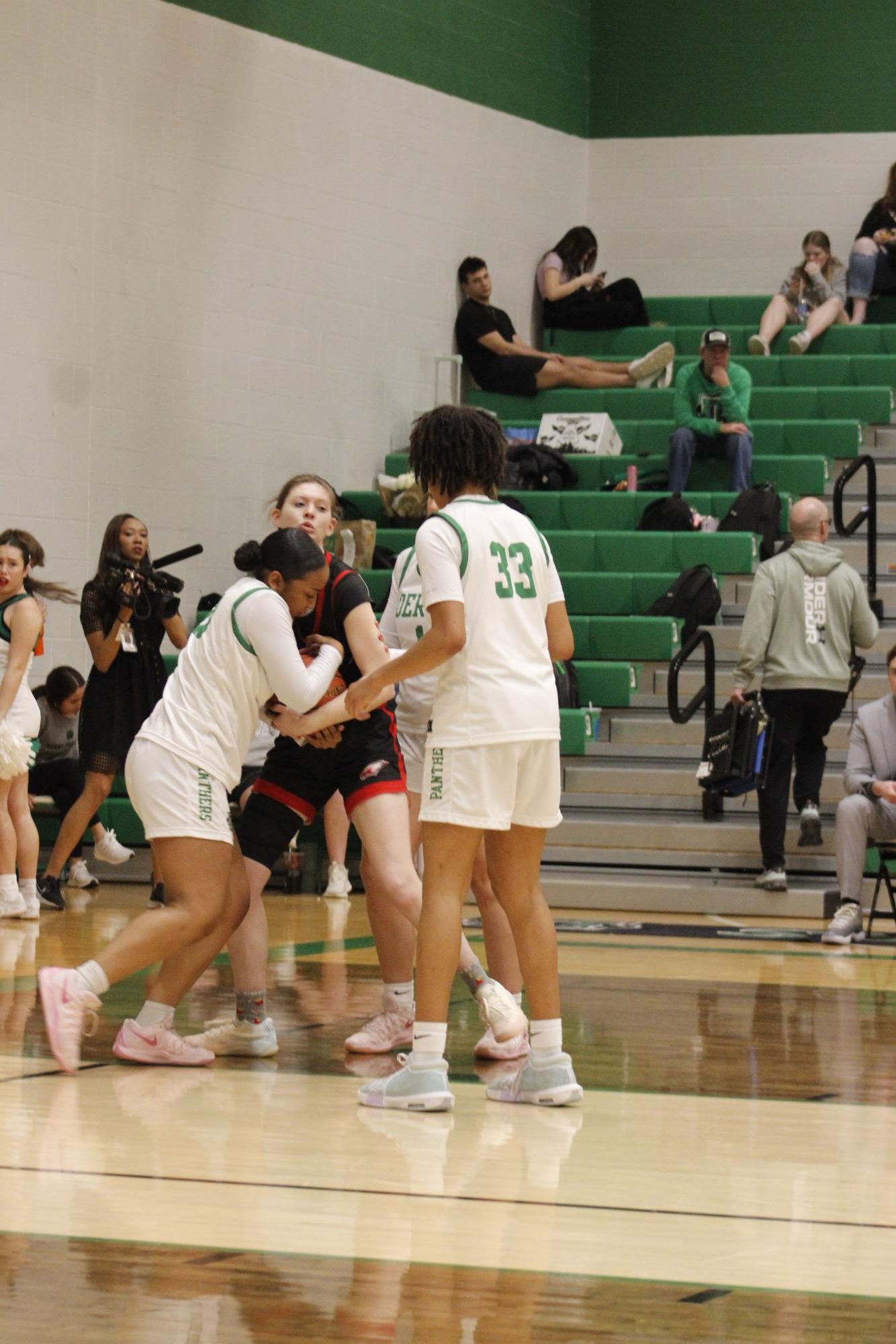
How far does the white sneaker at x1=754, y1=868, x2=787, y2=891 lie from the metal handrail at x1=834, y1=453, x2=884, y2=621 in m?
2.40

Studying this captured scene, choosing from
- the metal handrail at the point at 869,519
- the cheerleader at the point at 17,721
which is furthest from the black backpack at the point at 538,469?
the cheerleader at the point at 17,721

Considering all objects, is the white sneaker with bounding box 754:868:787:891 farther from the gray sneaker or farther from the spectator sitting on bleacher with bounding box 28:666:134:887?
the spectator sitting on bleacher with bounding box 28:666:134:887

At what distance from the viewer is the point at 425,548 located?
423 centimetres

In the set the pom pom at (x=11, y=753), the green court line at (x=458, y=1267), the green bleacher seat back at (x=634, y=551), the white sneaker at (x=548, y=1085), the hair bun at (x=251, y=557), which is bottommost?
the white sneaker at (x=548, y=1085)

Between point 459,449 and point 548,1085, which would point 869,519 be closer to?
point 459,449

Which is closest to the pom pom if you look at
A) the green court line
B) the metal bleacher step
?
the metal bleacher step

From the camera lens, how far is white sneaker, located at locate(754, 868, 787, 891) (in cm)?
915

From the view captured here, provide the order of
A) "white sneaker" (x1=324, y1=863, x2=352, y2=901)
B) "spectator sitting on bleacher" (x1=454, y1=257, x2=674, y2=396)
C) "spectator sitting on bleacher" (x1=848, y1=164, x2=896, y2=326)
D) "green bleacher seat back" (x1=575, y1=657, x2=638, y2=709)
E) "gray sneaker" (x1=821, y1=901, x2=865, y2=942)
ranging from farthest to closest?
"spectator sitting on bleacher" (x1=848, y1=164, x2=896, y2=326)
"spectator sitting on bleacher" (x1=454, y1=257, x2=674, y2=396)
"green bleacher seat back" (x1=575, y1=657, x2=638, y2=709)
"white sneaker" (x1=324, y1=863, x2=352, y2=901)
"gray sneaker" (x1=821, y1=901, x2=865, y2=942)

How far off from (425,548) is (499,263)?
10979mm

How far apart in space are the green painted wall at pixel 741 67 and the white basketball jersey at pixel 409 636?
11296 millimetres

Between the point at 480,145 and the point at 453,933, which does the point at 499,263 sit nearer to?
the point at 480,145

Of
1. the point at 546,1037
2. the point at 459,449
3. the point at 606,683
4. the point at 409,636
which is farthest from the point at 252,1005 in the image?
the point at 606,683

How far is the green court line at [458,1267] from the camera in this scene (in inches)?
111

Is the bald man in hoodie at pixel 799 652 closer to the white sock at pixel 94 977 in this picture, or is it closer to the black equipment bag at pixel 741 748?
the black equipment bag at pixel 741 748
